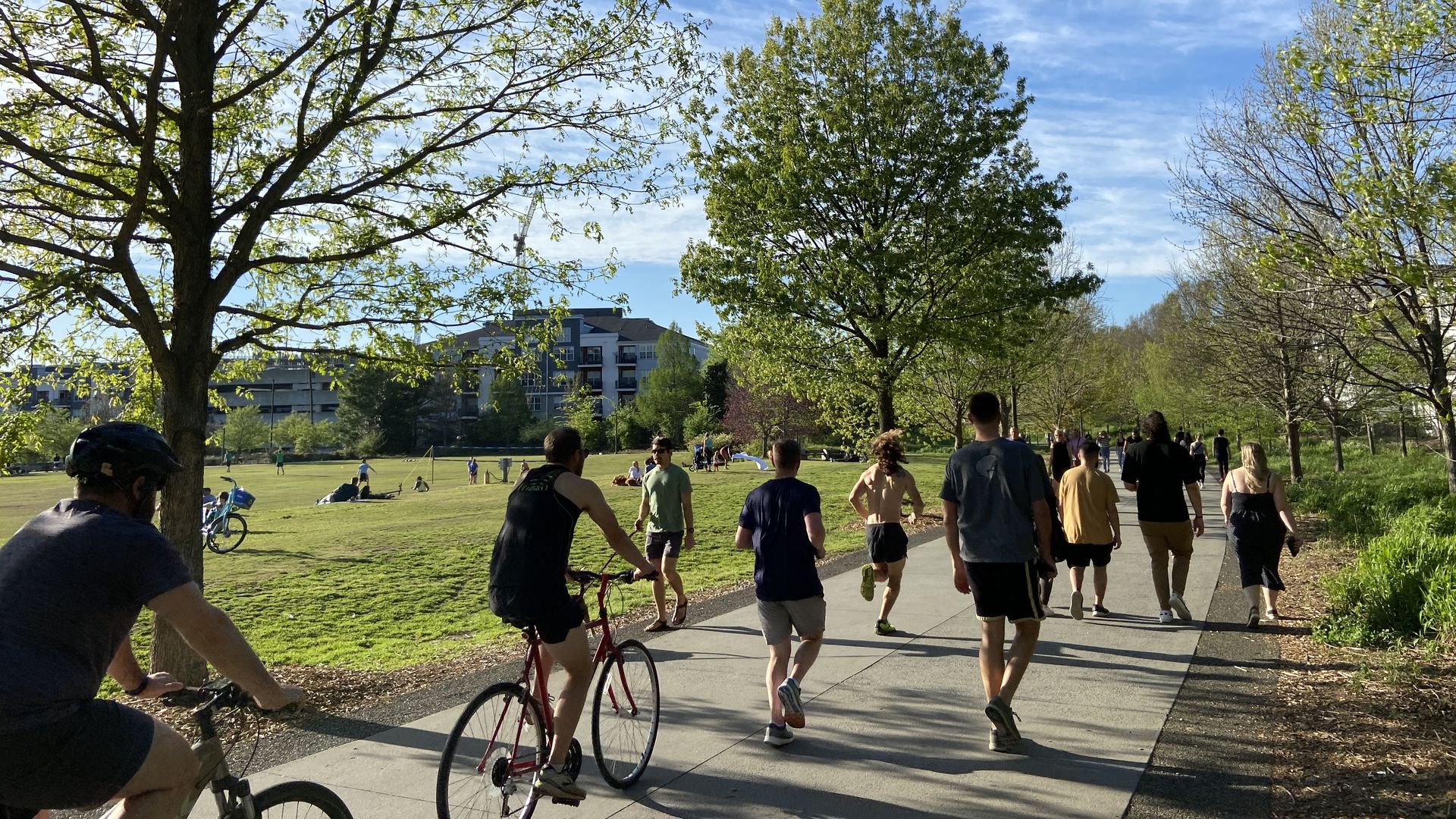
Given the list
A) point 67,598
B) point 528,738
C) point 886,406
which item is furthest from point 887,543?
point 886,406

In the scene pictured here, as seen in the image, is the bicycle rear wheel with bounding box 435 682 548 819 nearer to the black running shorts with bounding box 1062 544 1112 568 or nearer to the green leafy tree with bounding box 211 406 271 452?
the black running shorts with bounding box 1062 544 1112 568

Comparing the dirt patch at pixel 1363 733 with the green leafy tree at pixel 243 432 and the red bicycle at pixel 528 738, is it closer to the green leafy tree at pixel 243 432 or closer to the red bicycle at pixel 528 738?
the red bicycle at pixel 528 738

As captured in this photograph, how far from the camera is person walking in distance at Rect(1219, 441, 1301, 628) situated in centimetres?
820

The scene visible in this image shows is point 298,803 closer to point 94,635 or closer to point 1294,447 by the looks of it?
point 94,635

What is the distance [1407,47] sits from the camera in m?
8.51

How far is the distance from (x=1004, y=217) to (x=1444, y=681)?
13751mm

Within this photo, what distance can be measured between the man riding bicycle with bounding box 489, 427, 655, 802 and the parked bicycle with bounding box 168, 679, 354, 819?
1172mm

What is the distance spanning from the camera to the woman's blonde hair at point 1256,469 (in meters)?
8.31

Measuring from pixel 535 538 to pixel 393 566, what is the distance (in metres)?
13.5

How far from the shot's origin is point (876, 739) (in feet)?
17.7

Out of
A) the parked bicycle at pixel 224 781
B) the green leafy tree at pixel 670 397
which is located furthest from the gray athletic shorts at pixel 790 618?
the green leafy tree at pixel 670 397

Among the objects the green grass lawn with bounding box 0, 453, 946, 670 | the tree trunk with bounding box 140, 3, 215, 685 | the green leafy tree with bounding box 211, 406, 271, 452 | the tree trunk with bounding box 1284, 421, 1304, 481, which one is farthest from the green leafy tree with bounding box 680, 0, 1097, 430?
the green leafy tree with bounding box 211, 406, 271, 452

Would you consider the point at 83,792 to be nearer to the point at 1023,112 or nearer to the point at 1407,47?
the point at 1407,47

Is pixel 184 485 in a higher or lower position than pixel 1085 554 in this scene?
higher
